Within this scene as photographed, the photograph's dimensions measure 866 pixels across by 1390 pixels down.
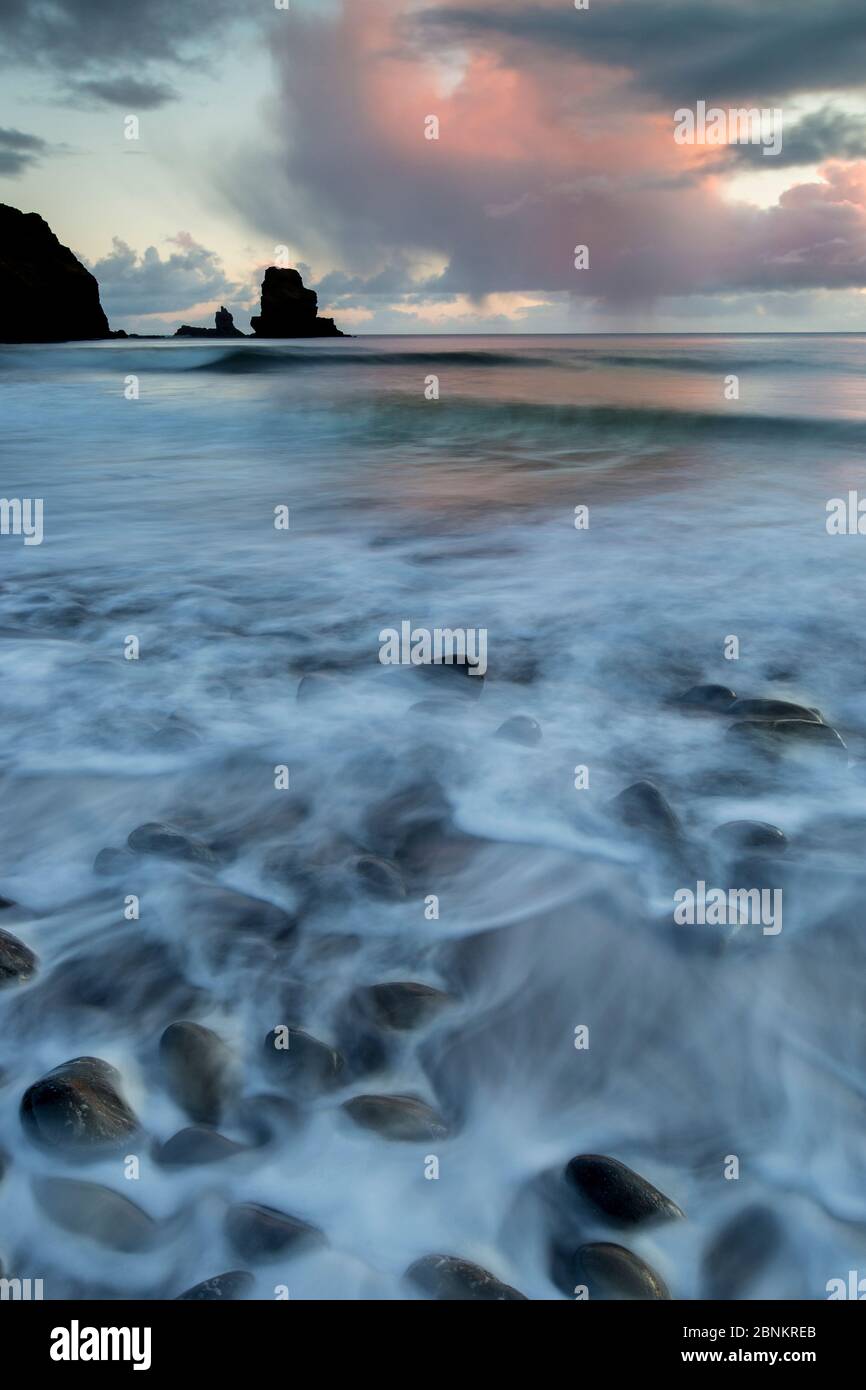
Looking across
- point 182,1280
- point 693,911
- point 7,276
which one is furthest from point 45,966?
point 7,276

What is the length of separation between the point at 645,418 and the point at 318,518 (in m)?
9.59

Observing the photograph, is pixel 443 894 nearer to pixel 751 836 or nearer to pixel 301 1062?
pixel 301 1062

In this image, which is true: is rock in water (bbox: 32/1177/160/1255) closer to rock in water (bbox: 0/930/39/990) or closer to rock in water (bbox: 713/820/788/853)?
rock in water (bbox: 0/930/39/990)

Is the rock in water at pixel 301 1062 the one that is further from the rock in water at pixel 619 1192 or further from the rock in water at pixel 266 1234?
the rock in water at pixel 619 1192

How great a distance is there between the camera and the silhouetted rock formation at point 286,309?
6625 centimetres

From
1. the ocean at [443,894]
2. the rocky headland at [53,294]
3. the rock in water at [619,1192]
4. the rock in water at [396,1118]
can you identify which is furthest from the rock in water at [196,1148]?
the rocky headland at [53,294]

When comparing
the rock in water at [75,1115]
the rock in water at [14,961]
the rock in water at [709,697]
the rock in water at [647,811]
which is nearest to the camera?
the rock in water at [75,1115]

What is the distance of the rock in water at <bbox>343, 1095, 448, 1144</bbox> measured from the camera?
6.52ft

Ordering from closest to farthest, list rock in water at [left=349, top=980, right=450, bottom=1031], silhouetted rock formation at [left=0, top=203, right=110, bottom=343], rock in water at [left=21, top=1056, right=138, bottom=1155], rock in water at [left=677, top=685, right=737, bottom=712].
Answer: rock in water at [left=21, top=1056, right=138, bottom=1155]
rock in water at [left=349, top=980, right=450, bottom=1031]
rock in water at [left=677, top=685, right=737, bottom=712]
silhouetted rock formation at [left=0, top=203, right=110, bottom=343]

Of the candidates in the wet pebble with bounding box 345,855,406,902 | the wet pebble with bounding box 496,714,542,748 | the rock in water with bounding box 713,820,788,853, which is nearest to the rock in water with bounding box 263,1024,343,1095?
the wet pebble with bounding box 345,855,406,902

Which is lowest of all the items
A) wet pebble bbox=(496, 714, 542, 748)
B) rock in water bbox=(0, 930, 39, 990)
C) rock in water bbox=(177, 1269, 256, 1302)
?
rock in water bbox=(177, 1269, 256, 1302)

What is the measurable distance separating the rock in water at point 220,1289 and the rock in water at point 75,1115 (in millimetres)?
362

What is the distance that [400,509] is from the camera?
8.94 m

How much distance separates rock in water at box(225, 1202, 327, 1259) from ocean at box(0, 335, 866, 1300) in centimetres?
2
